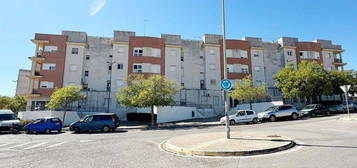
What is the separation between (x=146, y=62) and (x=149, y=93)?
46.2 feet

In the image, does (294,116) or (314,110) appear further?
(314,110)

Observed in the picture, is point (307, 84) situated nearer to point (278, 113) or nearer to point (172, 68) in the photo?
point (278, 113)

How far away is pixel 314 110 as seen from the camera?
962 inches

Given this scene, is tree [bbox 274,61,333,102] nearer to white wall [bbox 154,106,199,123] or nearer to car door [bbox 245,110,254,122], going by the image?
car door [bbox 245,110,254,122]

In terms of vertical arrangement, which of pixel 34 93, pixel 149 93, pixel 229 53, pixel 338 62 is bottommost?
pixel 149 93

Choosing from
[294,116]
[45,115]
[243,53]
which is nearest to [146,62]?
[45,115]

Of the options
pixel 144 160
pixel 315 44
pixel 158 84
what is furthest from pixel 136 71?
pixel 315 44

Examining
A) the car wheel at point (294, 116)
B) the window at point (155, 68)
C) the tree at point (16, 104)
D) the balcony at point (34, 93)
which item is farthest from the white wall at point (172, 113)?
the tree at point (16, 104)

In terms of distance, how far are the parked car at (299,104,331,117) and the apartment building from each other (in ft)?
34.9

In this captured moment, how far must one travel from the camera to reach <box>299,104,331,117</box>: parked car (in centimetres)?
2415

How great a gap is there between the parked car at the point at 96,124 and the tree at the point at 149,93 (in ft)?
11.4

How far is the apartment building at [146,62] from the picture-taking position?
3275cm

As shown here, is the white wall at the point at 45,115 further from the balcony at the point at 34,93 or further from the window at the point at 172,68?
the window at the point at 172,68

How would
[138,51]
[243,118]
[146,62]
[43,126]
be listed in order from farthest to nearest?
[138,51] → [146,62] → [243,118] → [43,126]
